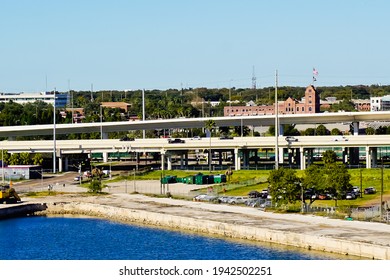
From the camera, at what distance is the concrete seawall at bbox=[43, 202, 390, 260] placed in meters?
47.6

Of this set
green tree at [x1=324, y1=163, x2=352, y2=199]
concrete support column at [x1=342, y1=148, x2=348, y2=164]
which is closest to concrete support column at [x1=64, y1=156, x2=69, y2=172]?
concrete support column at [x1=342, y1=148, x2=348, y2=164]

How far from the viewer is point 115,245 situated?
184 ft

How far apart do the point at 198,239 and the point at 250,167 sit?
51.5 m

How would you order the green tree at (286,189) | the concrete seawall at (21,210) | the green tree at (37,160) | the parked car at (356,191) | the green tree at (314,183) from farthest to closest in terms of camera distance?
the green tree at (37,160), the concrete seawall at (21,210), the parked car at (356,191), the green tree at (314,183), the green tree at (286,189)

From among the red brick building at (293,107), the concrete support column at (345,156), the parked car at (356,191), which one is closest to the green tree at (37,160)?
the concrete support column at (345,156)

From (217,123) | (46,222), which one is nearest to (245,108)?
(217,123)

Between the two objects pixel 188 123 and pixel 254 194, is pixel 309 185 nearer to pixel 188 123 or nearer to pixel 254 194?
pixel 254 194

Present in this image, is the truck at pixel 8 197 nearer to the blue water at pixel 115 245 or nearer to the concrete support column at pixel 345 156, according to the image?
the blue water at pixel 115 245

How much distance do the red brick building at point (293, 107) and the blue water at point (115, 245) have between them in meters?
109

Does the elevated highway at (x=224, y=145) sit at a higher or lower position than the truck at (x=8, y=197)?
higher

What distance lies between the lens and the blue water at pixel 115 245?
1997 inches

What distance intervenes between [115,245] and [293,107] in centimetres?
12646

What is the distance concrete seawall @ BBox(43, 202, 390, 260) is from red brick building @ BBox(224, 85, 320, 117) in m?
103
